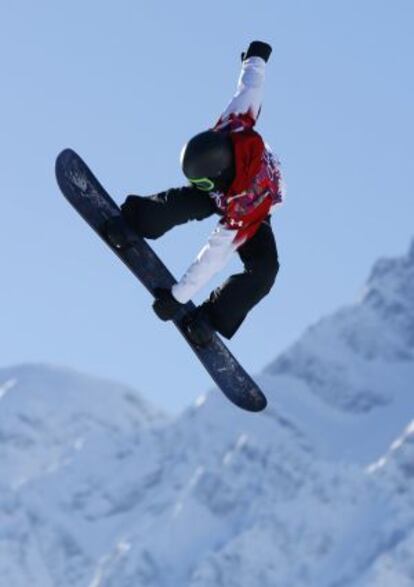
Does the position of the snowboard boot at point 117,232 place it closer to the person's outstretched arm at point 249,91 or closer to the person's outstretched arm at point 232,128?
the person's outstretched arm at point 232,128

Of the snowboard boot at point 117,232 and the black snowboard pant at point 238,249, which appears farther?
the snowboard boot at point 117,232

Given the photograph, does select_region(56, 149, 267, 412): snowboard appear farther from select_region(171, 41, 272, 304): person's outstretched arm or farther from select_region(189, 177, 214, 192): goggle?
select_region(189, 177, 214, 192): goggle

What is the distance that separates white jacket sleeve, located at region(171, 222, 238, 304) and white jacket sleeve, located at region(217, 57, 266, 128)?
2.73ft

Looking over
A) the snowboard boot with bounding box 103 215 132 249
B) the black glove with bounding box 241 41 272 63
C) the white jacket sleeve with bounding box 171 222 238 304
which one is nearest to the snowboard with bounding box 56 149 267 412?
the snowboard boot with bounding box 103 215 132 249

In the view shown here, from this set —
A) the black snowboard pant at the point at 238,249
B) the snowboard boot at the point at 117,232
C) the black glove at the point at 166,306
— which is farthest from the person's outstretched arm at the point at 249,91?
the black glove at the point at 166,306

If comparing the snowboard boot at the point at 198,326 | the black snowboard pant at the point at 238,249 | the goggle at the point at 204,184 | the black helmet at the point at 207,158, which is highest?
the black helmet at the point at 207,158

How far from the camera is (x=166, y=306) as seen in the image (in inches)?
491

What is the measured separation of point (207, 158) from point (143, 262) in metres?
1.67

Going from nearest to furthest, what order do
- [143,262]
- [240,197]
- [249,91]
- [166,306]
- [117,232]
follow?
[240,197], [166,306], [249,91], [117,232], [143,262]

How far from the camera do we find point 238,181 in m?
12.1

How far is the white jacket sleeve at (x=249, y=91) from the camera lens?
40.8 ft

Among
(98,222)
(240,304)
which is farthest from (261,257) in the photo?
(98,222)

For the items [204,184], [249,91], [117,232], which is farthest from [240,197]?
[117,232]

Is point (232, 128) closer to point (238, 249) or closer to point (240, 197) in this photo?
point (240, 197)
